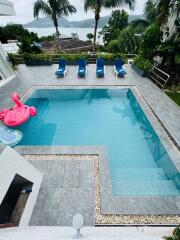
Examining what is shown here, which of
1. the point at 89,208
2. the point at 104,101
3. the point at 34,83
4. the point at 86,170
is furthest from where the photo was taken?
the point at 34,83

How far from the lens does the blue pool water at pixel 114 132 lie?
743 cm

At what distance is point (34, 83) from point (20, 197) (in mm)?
11568

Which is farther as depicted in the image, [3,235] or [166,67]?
[166,67]

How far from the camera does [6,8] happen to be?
1405 centimetres

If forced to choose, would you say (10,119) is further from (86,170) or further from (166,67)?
(166,67)

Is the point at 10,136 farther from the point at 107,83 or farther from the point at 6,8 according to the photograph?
the point at 6,8

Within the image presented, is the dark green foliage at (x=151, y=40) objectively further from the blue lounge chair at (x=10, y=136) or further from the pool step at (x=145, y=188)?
the pool step at (x=145, y=188)

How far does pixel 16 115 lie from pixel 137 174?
258 inches

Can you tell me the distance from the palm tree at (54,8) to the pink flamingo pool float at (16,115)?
55.2ft

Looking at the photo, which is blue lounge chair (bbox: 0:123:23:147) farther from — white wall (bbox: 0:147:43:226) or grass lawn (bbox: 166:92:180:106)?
grass lawn (bbox: 166:92:180:106)

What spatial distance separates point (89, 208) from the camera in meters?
6.10

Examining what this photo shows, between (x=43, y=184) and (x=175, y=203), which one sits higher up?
(x=43, y=184)

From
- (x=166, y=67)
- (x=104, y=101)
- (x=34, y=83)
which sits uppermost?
(x=166, y=67)

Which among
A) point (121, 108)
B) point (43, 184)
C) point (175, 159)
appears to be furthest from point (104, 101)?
point (43, 184)
